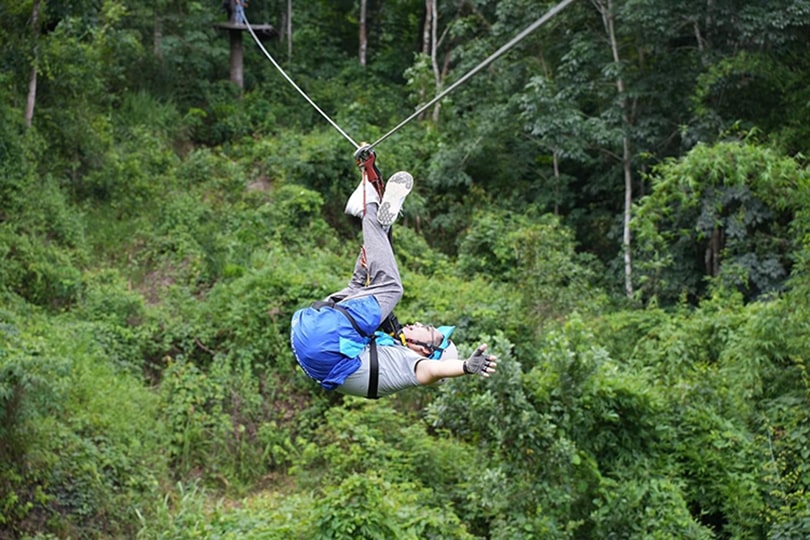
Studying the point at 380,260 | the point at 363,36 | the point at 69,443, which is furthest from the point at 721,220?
the point at 363,36

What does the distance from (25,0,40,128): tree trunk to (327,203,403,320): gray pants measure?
8300 millimetres

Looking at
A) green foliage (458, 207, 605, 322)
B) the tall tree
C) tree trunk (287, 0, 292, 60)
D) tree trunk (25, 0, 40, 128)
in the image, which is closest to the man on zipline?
green foliage (458, 207, 605, 322)

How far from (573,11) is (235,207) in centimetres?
584

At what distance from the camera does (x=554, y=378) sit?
28.1 feet

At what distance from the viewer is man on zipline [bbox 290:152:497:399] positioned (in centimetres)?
383

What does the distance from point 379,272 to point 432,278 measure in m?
8.16

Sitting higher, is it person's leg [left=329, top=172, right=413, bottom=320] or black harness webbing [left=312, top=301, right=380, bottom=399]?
person's leg [left=329, top=172, right=413, bottom=320]

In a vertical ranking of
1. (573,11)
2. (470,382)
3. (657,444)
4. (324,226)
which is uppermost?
(573,11)

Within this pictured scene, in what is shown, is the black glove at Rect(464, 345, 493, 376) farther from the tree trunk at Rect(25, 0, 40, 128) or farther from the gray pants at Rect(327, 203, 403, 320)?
the tree trunk at Rect(25, 0, 40, 128)

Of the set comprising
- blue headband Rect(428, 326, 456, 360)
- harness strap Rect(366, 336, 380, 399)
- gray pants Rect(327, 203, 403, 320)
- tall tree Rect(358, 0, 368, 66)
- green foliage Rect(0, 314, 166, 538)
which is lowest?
green foliage Rect(0, 314, 166, 538)

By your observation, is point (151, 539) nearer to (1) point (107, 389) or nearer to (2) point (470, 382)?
(1) point (107, 389)

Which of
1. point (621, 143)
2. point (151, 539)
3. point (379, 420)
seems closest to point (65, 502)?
point (151, 539)

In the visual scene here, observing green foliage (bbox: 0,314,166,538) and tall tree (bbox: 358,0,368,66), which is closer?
green foliage (bbox: 0,314,166,538)

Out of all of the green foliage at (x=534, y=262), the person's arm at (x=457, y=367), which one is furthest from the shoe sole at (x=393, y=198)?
the green foliage at (x=534, y=262)
